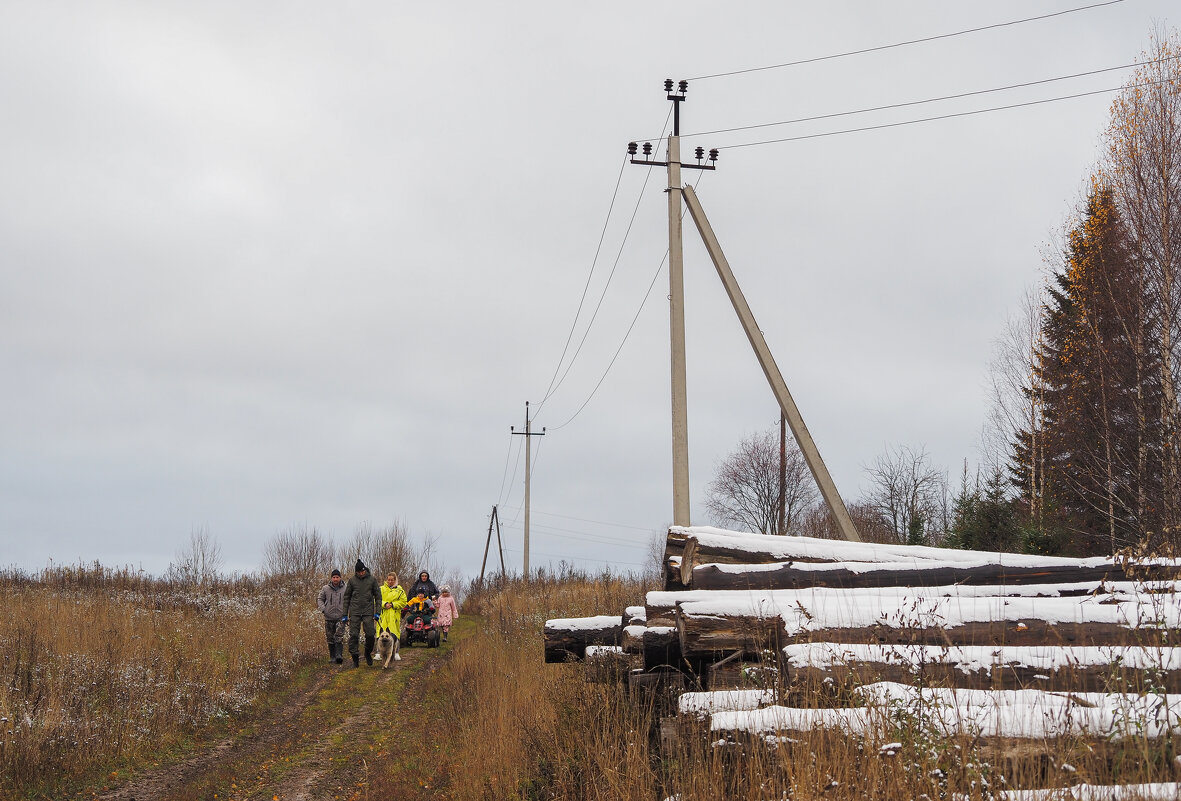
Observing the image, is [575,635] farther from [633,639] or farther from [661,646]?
[661,646]

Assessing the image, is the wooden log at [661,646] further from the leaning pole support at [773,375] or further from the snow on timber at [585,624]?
the leaning pole support at [773,375]

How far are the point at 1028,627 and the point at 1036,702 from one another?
4.45ft

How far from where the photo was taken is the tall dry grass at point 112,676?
8.46 m

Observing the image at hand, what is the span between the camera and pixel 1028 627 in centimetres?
566

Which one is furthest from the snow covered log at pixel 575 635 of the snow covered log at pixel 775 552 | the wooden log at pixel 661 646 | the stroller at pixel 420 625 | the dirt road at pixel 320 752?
the stroller at pixel 420 625

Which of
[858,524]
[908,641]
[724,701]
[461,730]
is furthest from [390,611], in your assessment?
[858,524]

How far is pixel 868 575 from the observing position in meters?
7.30

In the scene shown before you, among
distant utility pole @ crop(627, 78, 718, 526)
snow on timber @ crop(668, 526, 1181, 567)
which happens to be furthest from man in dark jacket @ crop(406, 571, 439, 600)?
snow on timber @ crop(668, 526, 1181, 567)

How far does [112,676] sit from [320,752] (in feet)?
10.9

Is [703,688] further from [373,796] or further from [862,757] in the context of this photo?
[373,796]

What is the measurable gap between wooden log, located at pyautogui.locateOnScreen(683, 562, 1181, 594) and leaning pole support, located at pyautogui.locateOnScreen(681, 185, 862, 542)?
4.41m

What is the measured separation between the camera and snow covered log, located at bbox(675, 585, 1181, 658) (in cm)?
551

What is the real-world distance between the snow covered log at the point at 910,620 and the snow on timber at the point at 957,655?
0.11 m

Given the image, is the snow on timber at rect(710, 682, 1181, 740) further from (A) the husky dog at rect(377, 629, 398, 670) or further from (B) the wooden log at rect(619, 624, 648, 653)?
(A) the husky dog at rect(377, 629, 398, 670)
